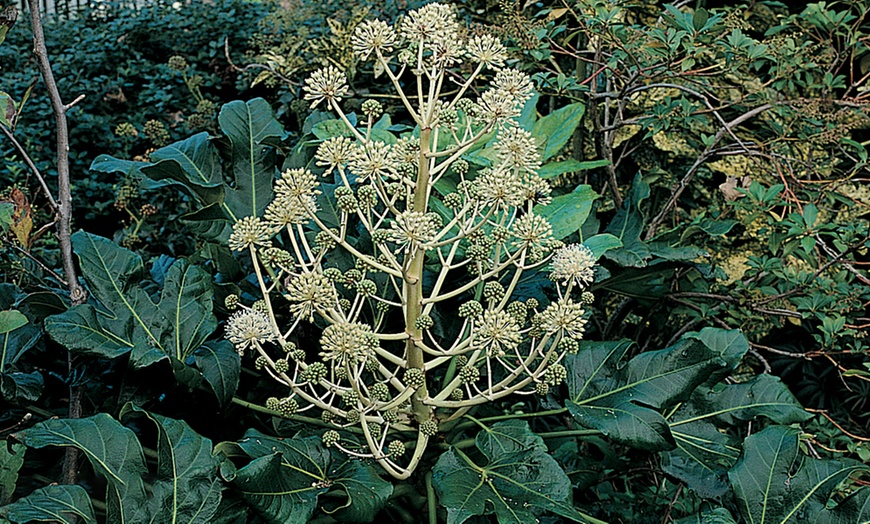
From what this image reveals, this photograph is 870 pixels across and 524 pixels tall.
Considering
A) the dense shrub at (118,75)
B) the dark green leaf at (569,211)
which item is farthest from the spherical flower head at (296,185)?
the dense shrub at (118,75)

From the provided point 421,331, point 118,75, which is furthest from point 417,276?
point 118,75

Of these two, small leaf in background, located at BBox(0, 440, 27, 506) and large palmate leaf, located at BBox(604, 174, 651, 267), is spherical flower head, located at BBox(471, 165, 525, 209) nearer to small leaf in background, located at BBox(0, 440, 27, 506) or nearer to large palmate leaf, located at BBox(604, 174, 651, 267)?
large palmate leaf, located at BBox(604, 174, 651, 267)

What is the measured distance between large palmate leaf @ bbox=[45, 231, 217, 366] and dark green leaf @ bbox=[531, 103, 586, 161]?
784 millimetres

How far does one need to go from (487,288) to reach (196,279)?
550 millimetres

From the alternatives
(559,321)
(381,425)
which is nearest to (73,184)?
(381,425)

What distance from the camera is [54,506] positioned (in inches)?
41.5

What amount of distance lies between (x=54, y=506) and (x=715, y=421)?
112cm

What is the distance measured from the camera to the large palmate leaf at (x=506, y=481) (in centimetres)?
111

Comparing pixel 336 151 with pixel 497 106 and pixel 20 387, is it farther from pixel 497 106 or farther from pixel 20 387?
pixel 20 387

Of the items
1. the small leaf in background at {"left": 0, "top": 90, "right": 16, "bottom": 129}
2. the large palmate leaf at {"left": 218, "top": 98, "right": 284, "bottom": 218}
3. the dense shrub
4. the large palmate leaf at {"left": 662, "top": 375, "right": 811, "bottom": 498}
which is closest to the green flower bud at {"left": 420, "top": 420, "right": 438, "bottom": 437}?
the large palmate leaf at {"left": 662, "top": 375, "right": 811, "bottom": 498}

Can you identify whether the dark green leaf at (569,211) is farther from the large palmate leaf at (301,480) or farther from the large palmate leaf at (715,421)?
the large palmate leaf at (301,480)

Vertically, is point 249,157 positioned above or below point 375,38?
below

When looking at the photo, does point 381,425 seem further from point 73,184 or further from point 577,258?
point 73,184

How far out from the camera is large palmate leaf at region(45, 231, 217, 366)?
4.35 feet
